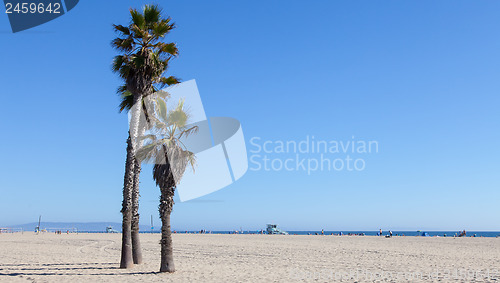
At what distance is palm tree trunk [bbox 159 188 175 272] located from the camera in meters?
15.7

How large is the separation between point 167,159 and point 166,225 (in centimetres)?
274

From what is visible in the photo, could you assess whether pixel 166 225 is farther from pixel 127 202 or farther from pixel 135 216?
pixel 135 216

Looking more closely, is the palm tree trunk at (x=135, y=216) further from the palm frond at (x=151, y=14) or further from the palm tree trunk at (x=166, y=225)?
the palm frond at (x=151, y=14)

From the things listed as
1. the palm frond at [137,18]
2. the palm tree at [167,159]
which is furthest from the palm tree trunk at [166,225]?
the palm frond at [137,18]

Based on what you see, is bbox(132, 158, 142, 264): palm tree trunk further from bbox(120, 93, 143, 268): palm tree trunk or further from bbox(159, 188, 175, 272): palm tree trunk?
bbox(159, 188, 175, 272): palm tree trunk

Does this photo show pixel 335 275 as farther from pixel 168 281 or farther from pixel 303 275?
pixel 168 281

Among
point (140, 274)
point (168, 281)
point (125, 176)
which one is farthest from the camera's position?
point (125, 176)

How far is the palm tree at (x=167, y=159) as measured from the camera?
15.7 metres

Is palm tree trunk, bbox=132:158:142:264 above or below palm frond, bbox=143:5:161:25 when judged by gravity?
below

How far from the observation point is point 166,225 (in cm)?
1568

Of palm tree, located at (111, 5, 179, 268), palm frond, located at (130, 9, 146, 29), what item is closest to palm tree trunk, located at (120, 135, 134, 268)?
palm tree, located at (111, 5, 179, 268)

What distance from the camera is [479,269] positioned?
60.5ft

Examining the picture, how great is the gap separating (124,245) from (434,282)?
42.1 ft

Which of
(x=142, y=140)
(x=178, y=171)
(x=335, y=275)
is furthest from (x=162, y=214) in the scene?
(x=335, y=275)
